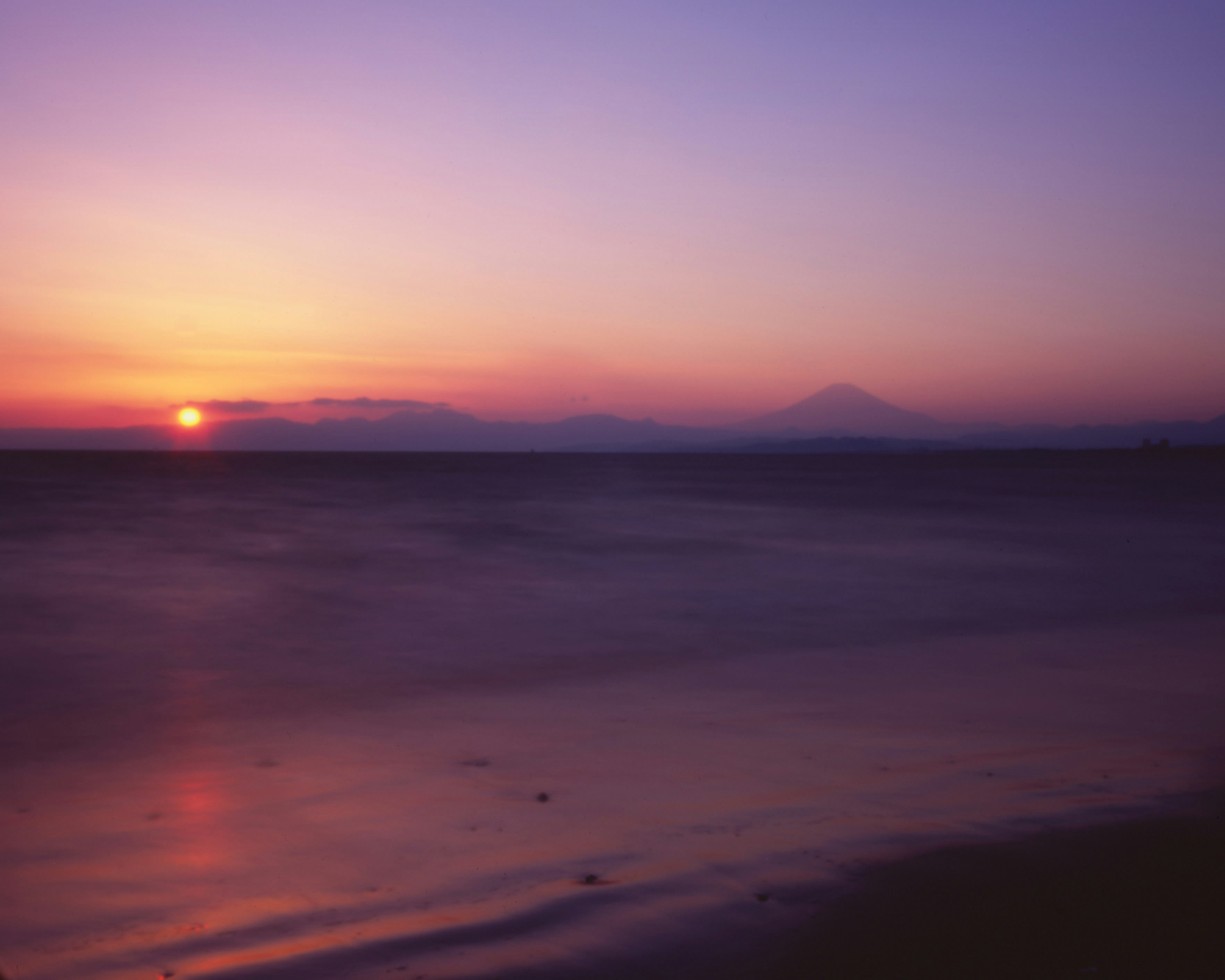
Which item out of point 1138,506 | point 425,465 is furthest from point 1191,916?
point 425,465

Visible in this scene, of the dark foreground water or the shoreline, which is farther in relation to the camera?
the dark foreground water

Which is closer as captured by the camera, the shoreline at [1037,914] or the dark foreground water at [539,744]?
the shoreline at [1037,914]

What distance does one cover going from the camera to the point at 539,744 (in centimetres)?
670

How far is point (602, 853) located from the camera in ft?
14.7

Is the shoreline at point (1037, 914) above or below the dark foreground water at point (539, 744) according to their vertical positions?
above

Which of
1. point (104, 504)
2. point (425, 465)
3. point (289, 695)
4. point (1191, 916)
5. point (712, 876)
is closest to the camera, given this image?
point (1191, 916)

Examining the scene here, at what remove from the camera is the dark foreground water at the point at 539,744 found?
150 inches

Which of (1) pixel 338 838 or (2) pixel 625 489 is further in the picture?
(2) pixel 625 489

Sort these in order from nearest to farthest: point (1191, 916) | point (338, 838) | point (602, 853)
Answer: point (1191, 916), point (602, 853), point (338, 838)

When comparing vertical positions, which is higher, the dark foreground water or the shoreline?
the shoreline

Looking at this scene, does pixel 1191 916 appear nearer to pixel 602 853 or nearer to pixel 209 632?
pixel 602 853

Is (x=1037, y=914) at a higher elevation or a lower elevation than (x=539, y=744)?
higher

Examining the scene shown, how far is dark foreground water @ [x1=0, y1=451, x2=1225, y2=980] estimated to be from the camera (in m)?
3.80

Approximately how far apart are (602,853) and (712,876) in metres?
0.61
